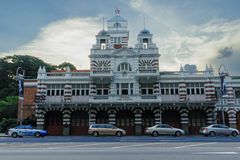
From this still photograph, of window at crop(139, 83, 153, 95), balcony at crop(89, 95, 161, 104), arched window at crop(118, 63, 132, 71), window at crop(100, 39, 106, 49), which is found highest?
window at crop(100, 39, 106, 49)

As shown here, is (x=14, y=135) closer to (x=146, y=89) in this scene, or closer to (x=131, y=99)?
(x=131, y=99)

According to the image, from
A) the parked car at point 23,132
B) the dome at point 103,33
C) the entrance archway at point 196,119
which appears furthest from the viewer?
the dome at point 103,33

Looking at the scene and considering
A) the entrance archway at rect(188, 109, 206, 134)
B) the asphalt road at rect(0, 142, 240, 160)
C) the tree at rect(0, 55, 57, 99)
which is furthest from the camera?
the tree at rect(0, 55, 57, 99)

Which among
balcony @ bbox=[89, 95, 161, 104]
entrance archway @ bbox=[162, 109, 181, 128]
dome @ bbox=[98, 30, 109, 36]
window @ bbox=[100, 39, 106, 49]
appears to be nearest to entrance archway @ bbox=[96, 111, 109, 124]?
balcony @ bbox=[89, 95, 161, 104]

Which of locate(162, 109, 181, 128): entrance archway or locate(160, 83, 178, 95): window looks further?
locate(160, 83, 178, 95): window

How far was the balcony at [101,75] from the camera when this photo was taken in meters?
33.9

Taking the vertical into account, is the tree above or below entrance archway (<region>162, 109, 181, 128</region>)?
above

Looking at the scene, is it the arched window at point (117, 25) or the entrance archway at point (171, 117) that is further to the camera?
the arched window at point (117, 25)

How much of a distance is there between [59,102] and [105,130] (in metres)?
8.55

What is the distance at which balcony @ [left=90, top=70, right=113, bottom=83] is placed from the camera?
111ft

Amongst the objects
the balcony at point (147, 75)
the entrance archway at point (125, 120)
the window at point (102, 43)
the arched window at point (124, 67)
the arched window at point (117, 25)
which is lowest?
the entrance archway at point (125, 120)

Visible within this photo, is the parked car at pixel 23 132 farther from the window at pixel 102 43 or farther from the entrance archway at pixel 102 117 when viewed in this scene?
the window at pixel 102 43

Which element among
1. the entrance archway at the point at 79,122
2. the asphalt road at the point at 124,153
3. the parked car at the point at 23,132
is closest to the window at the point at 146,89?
the entrance archway at the point at 79,122

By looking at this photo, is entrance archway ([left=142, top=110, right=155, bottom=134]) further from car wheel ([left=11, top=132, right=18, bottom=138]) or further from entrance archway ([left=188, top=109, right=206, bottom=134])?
car wheel ([left=11, top=132, right=18, bottom=138])
